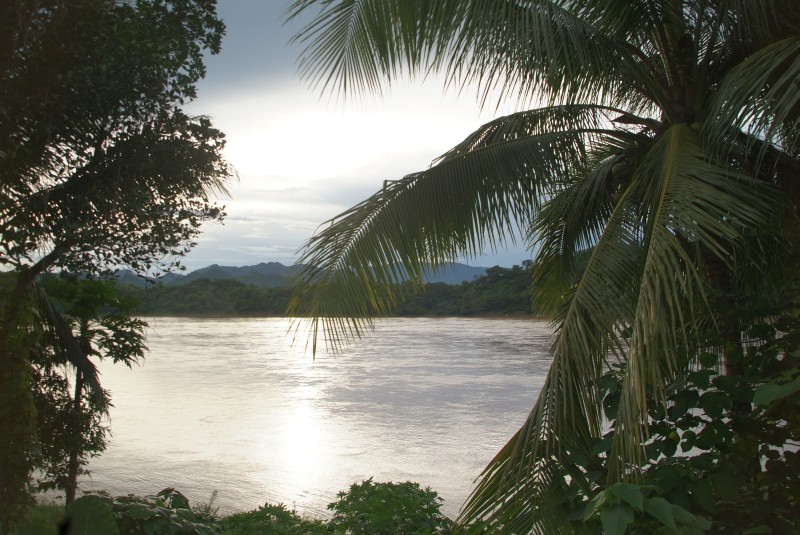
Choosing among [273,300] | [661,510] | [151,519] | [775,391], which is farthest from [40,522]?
[273,300]

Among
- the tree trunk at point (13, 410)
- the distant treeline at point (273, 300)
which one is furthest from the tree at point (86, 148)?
the distant treeline at point (273, 300)

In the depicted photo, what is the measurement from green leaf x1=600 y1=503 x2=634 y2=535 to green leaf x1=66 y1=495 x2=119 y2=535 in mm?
1311

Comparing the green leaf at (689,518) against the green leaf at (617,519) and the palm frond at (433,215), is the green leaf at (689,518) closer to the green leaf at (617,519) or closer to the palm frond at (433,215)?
the green leaf at (617,519)

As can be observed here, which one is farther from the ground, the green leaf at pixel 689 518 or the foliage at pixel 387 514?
the green leaf at pixel 689 518

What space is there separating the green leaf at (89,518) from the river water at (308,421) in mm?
3509

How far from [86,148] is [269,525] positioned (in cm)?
277

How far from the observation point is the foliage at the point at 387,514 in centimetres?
413

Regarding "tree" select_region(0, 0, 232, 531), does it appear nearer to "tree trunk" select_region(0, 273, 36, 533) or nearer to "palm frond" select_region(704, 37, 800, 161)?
"tree trunk" select_region(0, 273, 36, 533)

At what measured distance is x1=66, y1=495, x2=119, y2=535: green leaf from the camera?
147 cm

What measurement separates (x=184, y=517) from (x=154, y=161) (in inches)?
93.3

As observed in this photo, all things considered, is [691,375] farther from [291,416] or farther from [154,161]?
[291,416]

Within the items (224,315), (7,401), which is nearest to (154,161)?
(7,401)

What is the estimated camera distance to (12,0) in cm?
386

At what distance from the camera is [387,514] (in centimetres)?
416
